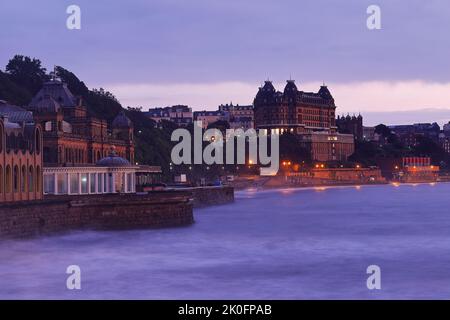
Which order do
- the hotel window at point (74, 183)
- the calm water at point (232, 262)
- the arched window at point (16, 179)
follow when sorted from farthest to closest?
the hotel window at point (74, 183) → the arched window at point (16, 179) → the calm water at point (232, 262)

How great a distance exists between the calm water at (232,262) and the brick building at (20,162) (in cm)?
605

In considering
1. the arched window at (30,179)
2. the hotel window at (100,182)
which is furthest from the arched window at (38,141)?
the hotel window at (100,182)

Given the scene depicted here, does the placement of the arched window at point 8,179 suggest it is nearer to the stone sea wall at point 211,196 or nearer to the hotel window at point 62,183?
the hotel window at point 62,183

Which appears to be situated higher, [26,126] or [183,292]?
[26,126]

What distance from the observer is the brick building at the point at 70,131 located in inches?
3927

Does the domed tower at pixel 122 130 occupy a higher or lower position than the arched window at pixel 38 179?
higher

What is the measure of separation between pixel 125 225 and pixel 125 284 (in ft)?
78.4

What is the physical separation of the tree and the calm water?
92958 millimetres

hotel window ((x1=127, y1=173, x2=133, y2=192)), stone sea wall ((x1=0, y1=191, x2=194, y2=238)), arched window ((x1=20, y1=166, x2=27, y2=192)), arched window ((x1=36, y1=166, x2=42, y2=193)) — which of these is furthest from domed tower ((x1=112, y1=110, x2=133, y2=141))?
→ arched window ((x1=20, y1=166, x2=27, y2=192))

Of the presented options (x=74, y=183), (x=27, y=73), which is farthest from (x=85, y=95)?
(x=74, y=183)

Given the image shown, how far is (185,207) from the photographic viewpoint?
85.2 m
